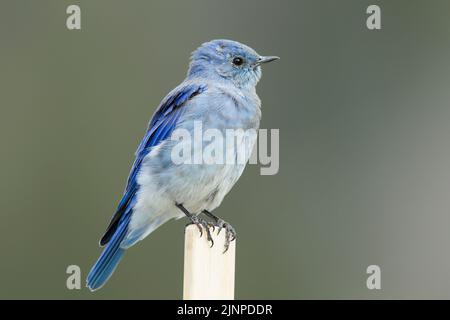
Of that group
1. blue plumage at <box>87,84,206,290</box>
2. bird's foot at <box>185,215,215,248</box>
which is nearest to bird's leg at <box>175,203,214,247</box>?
bird's foot at <box>185,215,215,248</box>

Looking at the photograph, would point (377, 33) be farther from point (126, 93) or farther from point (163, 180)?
point (163, 180)

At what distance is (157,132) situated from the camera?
19.8 ft

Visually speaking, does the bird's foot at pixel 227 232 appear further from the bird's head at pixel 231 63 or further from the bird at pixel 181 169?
the bird's head at pixel 231 63

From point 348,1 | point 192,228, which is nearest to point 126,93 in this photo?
point 348,1

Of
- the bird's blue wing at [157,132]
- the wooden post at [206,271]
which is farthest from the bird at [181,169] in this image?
the wooden post at [206,271]

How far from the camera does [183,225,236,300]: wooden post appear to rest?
4637 mm

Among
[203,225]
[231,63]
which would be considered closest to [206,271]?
[203,225]

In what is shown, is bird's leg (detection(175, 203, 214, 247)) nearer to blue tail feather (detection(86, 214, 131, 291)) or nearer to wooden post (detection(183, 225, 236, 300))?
wooden post (detection(183, 225, 236, 300))

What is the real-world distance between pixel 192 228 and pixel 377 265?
166 inches

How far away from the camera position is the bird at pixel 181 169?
5781 millimetres

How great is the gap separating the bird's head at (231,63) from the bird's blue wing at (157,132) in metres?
0.22

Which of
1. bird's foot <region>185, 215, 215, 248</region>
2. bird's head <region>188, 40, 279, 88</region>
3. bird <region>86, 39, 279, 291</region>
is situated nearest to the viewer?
bird's foot <region>185, 215, 215, 248</region>

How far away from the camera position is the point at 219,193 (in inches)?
233

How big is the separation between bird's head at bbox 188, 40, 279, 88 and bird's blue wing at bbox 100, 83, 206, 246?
0.71 feet
